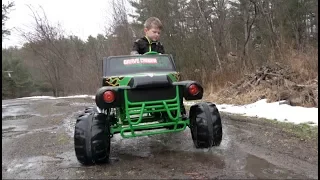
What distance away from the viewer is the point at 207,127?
4.75 metres

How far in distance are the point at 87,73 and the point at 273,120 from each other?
25.9 m

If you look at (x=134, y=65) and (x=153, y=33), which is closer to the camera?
(x=134, y=65)

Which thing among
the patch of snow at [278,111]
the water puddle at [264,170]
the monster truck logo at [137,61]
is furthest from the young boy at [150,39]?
the patch of snow at [278,111]

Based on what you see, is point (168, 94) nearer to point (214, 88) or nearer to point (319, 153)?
point (319, 153)

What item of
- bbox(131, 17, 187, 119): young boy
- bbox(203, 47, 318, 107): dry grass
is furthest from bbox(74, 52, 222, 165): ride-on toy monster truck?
bbox(203, 47, 318, 107): dry grass

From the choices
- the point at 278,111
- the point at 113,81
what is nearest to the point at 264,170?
the point at 113,81

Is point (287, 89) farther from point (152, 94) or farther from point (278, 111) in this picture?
point (152, 94)

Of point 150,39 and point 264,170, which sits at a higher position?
point 150,39

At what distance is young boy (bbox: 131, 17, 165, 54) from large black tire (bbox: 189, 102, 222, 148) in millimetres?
1731

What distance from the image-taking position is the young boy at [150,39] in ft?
19.5

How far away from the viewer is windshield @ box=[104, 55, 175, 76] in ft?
18.3

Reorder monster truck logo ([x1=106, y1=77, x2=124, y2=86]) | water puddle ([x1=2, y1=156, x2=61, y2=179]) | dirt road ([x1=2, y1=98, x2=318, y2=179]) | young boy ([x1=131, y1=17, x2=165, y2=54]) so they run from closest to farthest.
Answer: dirt road ([x1=2, y1=98, x2=318, y2=179]) → water puddle ([x1=2, y1=156, x2=61, y2=179]) → monster truck logo ([x1=106, y1=77, x2=124, y2=86]) → young boy ([x1=131, y1=17, x2=165, y2=54])

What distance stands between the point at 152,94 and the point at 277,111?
4.92 m

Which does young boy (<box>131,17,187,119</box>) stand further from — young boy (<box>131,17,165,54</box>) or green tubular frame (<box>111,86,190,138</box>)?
green tubular frame (<box>111,86,190,138</box>)
